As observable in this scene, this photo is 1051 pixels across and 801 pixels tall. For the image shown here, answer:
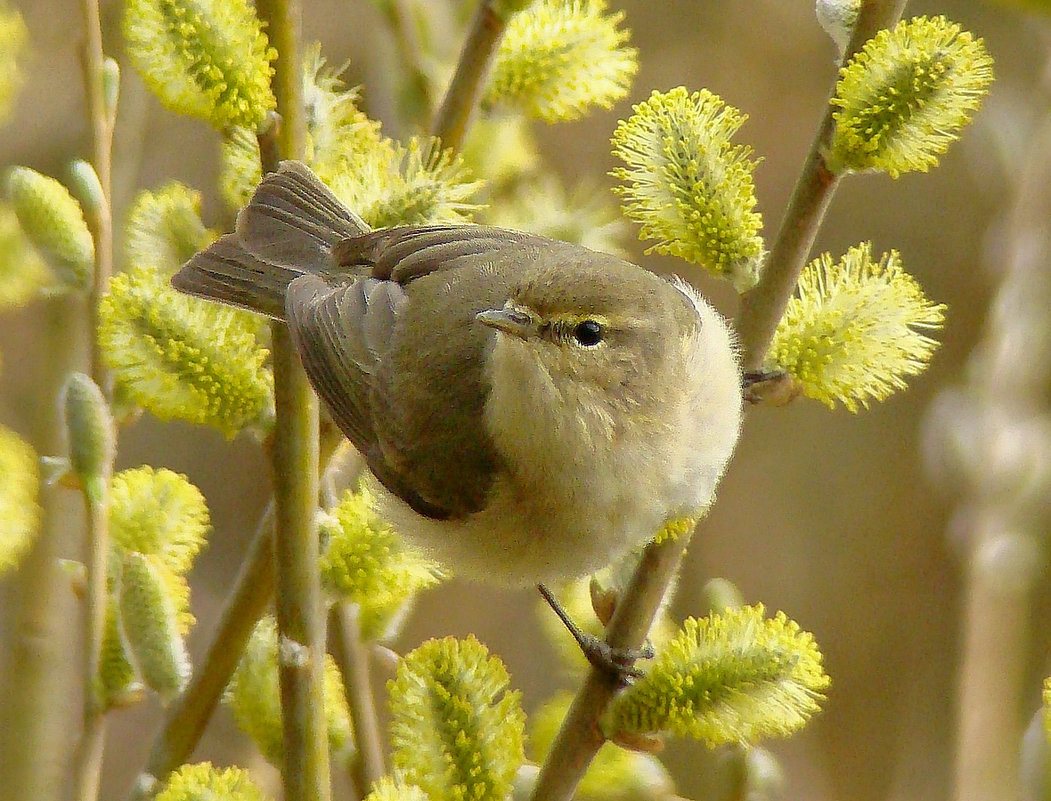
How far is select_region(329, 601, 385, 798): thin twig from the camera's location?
53.9 inches

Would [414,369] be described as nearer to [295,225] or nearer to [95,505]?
[295,225]

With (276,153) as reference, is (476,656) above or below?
below

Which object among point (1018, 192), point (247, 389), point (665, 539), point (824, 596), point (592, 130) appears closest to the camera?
point (247, 389)

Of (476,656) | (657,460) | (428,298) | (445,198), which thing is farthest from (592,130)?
(476,656)

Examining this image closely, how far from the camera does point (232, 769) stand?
1096mm

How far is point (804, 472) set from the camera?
15.5 ft

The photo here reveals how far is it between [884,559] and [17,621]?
3.44 meters

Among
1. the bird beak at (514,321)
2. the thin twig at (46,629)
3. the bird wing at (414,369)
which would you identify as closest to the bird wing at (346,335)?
the bird wing at (414,369)

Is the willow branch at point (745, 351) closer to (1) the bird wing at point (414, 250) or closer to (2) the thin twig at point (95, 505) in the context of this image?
(2) the thin twig at point (95, 505)

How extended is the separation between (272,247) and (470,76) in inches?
24.6

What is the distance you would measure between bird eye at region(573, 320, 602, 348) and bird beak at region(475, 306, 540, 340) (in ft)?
0.21

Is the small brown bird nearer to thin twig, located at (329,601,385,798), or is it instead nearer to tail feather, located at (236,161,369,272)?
tail feather, located at (236,161,369,272)

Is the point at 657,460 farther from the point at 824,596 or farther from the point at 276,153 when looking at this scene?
the point at 824,596

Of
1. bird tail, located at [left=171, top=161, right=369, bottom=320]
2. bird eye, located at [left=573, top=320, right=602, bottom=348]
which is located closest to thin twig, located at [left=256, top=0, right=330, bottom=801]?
bird tail, located at [left=171, top=161, right=369, bottom=320]
